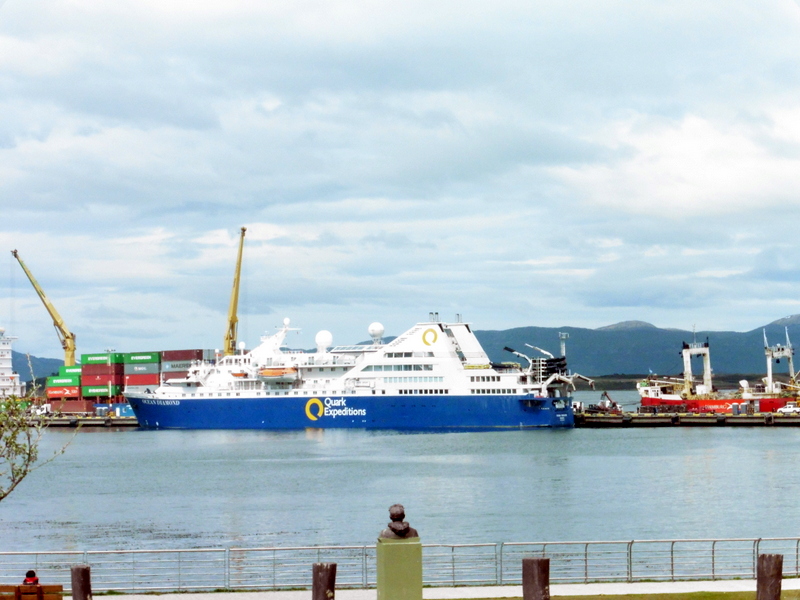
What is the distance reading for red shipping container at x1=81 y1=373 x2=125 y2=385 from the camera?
103 m

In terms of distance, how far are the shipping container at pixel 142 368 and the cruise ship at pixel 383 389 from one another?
20.8 meters

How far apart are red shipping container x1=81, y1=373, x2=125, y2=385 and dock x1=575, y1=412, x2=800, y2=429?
47.7 m

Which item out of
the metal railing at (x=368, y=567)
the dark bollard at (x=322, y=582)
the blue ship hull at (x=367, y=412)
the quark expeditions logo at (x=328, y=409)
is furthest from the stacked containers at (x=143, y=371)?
the dark bollard at (x=322, y=582)

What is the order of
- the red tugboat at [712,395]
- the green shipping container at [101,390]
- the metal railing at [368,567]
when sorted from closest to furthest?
the metal railing at [368,567]
the red tugboat at [712,395]
the green shipping container at [101,390]

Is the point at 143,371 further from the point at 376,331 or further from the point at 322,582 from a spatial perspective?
the point at 322,582

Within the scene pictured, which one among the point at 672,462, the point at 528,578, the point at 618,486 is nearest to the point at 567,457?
the point at 672,462

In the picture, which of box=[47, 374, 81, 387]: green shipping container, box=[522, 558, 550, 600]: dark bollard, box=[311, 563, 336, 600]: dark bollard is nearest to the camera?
box=[311, 563, 336, 600]: dark bollard

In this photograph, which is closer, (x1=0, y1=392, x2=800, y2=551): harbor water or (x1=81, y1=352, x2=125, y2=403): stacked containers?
(x1=0, y1=392, x2=800, y2=551): harbor water

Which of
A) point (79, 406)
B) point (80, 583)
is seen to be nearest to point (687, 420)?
point (79, 406)

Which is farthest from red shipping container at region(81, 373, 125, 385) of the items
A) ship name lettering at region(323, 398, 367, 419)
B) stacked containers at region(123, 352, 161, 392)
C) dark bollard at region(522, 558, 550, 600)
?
dark bollard at region(522, 558, 550, 600)

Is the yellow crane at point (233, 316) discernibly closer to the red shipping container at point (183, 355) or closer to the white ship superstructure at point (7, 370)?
the red shipping container at point (183, 355)

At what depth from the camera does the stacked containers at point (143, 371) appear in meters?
100

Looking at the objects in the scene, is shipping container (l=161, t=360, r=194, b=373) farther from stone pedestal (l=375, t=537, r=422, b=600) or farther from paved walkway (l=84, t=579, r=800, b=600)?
stone pedestal (l=375, t=537, r=422, b=600)

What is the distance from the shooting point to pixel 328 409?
246 ft
